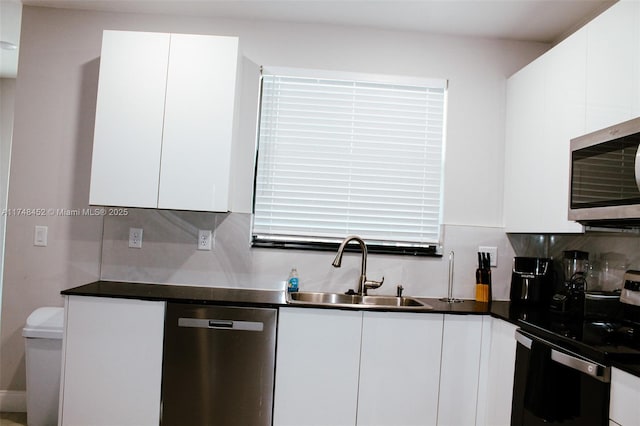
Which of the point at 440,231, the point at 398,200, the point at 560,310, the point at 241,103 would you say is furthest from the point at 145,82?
the point at 560,310

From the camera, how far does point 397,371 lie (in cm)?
227

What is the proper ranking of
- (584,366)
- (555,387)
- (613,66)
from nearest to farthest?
(584,366)
(555,387)
(613,66)

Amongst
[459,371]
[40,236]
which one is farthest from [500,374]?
[40,236]

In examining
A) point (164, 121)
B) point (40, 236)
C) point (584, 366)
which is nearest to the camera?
point (584, 366)

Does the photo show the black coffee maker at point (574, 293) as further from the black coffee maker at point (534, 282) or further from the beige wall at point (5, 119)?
the beige wall at point (5, 119)

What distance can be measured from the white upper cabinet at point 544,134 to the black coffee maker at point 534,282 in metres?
0.21

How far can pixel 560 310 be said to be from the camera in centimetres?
227

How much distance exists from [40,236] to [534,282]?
2947 millimetres

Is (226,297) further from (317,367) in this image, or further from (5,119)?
(5,119)

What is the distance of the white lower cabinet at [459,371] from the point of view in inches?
89.8

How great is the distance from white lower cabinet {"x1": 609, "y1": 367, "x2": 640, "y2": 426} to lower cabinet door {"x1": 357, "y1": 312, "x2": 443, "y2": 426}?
0.93 m

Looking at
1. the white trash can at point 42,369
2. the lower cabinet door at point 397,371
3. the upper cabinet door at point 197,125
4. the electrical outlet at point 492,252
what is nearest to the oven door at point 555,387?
the lower cabinet door at point 397,371

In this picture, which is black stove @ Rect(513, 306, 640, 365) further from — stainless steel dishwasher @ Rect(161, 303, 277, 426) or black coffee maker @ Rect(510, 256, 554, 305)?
stainless steel dishwasher @ Rect(161, 303, 277, 426)

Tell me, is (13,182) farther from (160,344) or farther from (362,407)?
(362,407)
